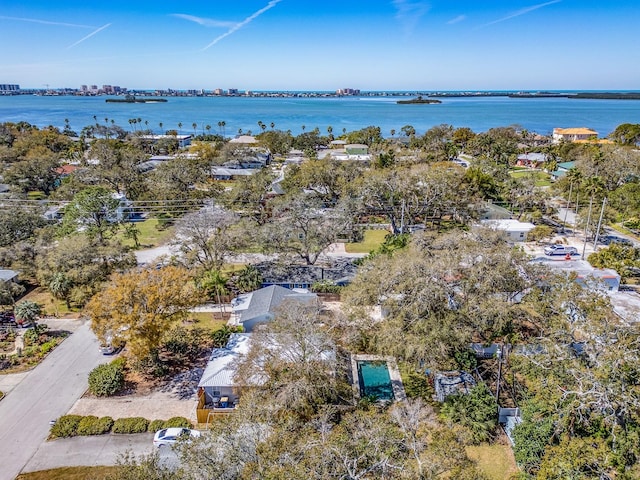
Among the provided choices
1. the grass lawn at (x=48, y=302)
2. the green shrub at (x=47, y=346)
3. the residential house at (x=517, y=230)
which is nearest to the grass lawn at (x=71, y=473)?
the green shrub at (x=47, y=346)

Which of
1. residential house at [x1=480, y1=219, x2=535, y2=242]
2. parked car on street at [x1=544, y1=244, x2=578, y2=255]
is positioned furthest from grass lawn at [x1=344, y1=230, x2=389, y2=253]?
parked car on street at [x1=544, y1=244, x2=578, y2=255]

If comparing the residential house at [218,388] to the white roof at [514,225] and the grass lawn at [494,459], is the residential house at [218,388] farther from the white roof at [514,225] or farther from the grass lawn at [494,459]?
the white roof at [514,225]

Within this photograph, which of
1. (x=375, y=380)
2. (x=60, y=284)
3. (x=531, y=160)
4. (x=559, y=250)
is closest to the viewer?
(x=375, y=380)

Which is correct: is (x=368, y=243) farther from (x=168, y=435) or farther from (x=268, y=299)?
(x=168, y=435)

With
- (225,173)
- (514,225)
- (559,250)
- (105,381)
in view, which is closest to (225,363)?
(105,381)

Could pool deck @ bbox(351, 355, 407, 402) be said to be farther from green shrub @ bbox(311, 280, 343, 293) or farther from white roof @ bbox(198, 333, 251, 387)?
green shrub @ bbox(311, 280, 343, 293)

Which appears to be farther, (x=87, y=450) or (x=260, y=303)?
(x=260, y=303)

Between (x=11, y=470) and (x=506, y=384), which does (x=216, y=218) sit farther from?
(x=506, y=384)
